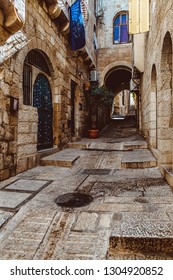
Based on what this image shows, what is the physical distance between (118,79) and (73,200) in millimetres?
15541

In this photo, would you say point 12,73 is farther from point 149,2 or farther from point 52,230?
point 149,2

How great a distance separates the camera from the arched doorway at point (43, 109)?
18.8 ft

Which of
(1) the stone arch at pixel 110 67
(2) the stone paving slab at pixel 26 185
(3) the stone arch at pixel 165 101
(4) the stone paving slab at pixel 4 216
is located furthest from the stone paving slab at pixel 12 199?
(1) the stone arch at pixel 110 67

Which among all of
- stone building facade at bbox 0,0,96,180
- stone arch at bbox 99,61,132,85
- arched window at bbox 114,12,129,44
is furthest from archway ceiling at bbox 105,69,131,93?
stone building facade at bbox 0,0,96,180

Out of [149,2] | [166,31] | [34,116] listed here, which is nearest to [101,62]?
[149,2]

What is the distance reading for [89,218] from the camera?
94.8 inches

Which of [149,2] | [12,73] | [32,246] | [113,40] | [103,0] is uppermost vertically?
[103,0]

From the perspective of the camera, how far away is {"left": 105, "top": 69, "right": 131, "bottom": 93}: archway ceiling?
50.3ft

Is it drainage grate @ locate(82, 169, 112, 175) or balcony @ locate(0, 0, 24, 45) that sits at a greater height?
balcony @ locate(0, 0, 24, 45)

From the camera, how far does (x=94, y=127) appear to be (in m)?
11.3

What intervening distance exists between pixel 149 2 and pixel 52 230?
235 inches

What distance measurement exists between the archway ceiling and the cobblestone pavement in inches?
478

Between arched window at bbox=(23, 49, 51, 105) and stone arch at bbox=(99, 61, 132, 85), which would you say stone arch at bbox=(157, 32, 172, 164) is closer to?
arched window at bbox=(23, 49, 51, 105)

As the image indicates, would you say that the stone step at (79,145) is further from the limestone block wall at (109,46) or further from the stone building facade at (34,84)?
the limestone block wall at (109,46)
